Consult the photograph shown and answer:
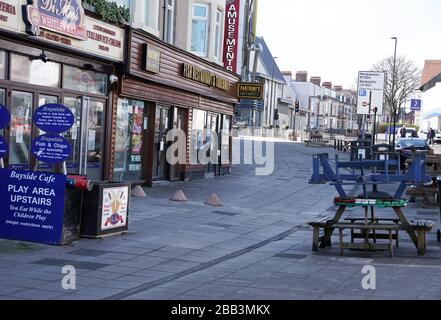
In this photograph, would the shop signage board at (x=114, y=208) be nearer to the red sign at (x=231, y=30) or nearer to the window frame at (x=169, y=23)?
the window frame at (x=169, y=23)

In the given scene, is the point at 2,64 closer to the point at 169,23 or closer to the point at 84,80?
the point at 84,80

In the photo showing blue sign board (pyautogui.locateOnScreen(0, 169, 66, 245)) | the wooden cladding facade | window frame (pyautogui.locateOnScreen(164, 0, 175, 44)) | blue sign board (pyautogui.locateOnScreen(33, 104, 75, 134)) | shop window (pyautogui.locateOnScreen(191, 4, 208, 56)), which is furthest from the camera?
shop window (pyautogui.locateOnScreen(191, 4, 208, 56))

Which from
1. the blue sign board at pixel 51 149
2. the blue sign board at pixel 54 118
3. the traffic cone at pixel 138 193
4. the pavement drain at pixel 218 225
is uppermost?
the blue sign board at pixel 54 118

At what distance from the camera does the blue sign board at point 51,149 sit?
10.2m

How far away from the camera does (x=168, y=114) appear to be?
2080 cm

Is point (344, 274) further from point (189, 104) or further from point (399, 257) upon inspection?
point (189, 104)

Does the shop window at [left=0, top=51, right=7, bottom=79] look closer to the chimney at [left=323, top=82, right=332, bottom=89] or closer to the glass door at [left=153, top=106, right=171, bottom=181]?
the glass door at [left=153, top=106, right=171, bottom=181]

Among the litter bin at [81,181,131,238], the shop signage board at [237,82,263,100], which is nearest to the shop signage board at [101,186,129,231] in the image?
the litter bin at [81,181,131,238]

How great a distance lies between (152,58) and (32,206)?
8.67 m

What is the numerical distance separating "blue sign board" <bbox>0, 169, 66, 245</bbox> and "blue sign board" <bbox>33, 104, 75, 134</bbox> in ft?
2.33

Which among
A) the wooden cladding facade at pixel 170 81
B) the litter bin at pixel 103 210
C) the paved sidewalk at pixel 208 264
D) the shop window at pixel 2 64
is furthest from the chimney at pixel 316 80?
the litter bin at pixel 103 210

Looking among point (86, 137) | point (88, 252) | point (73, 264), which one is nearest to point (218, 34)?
point (86, 137)

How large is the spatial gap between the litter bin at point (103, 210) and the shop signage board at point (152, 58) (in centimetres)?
719

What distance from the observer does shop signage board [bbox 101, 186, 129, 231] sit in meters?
10.6
